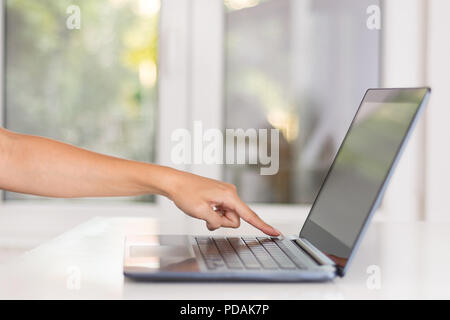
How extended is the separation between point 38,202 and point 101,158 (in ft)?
4.59

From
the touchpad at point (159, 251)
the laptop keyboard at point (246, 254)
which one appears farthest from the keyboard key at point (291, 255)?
the touchpad at point (159, 251)

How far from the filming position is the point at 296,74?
2.21 m

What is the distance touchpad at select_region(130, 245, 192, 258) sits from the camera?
826mm

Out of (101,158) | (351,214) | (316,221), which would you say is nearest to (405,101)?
(351,214)

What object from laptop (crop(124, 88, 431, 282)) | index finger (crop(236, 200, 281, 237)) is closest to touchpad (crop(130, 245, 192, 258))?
laptop (crop(124, 88, 431, 282))

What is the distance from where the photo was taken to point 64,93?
7.45ft

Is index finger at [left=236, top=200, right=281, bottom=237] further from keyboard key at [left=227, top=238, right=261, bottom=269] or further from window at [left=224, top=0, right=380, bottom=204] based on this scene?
window at [left=224, top=0, right=380, bottom=204]

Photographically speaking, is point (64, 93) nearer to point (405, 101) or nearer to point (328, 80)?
point (328, 80)

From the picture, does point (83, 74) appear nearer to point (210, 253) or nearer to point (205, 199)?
point (205, 199)

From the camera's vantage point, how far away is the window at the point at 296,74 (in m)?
2.19

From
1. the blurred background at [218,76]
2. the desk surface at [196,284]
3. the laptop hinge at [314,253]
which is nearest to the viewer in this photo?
the desk surface at [196,284]

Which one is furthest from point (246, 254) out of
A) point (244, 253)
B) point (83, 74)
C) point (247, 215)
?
point (83, 74)

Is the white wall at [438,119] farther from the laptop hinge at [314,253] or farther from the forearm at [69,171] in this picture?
the forearm at [69,171]

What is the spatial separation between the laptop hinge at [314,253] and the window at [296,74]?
1251mm
